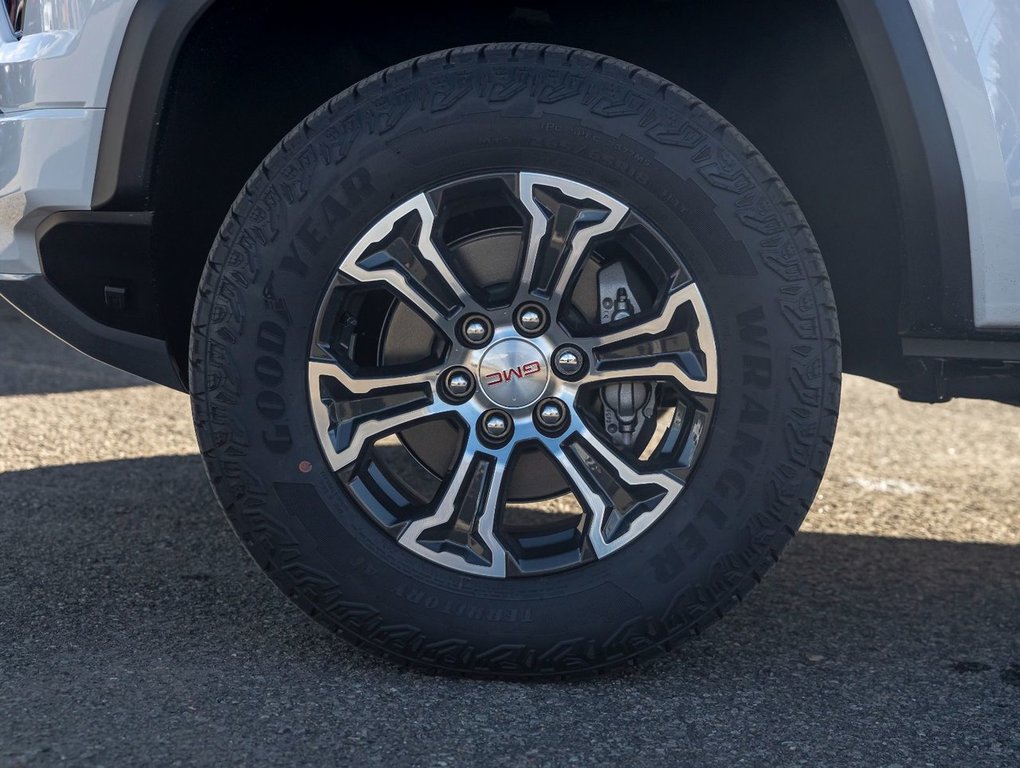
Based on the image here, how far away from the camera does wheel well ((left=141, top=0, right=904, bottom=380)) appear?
85.7 inches

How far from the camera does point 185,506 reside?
3098 mm

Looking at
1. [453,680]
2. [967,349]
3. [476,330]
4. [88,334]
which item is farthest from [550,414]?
[88,334]

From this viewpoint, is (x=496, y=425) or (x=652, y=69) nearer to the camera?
(x=496, y=425)

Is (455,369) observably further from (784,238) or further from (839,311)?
(839,311)

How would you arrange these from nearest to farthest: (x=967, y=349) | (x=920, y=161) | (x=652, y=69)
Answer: (x=920, y=161)
(x=967, y=349)
(x=652, y=69)

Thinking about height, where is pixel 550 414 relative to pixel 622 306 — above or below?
below

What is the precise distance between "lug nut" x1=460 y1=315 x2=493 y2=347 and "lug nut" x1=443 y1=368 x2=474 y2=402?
0.05 metres

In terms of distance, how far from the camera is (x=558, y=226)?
2.03 m

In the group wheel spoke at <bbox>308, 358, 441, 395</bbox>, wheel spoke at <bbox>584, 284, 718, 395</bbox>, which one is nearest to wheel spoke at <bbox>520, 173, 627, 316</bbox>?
wheel spoke at <bbox>584, 284, 718, 395</bbox>

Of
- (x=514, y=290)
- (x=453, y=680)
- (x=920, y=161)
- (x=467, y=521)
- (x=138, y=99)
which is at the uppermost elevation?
(x=138, y=99)

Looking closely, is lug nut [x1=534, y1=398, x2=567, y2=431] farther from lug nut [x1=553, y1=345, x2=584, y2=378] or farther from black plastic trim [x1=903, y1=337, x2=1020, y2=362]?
black plastic trim [x1=903, y1=337, x2=1020, y2=362]

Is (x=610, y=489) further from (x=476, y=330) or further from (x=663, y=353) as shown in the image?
(x=476, y=330)

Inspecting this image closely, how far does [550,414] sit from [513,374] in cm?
A: 10

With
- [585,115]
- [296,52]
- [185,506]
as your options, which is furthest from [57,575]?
[585,115]
